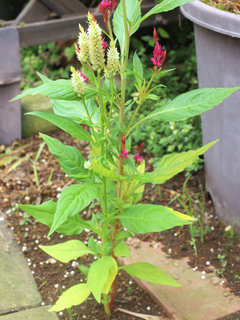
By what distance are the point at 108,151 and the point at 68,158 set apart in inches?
6.8

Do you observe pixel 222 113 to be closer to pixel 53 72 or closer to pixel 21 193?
pixel 21 193

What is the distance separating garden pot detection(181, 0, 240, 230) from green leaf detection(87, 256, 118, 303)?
2.79 ft

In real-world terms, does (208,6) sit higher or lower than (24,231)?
higher

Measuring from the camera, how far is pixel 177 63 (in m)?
4.40

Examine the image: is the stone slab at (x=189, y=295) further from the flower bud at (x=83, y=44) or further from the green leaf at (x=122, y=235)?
the flower bud at (x=83, y=44)

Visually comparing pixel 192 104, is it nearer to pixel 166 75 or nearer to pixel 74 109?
pixel 74 109

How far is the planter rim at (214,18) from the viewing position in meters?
1.99

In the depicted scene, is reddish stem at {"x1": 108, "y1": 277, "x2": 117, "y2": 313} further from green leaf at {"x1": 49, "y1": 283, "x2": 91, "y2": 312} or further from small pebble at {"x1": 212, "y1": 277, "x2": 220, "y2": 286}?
small pebble at {"x1": 212, "y1": 277, "x2": 220, "y2": 286}

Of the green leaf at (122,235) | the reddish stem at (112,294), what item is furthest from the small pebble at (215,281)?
the green leaf at (122,235)

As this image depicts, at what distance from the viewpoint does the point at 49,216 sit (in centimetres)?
189

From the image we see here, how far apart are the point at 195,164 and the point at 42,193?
0.95m

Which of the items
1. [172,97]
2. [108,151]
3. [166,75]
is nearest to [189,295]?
[108,151]

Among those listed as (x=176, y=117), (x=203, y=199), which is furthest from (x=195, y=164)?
(x=176, y=117)

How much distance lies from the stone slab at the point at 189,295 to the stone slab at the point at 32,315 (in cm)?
45
